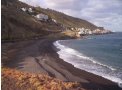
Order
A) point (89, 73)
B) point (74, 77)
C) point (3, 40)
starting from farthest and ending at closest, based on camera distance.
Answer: point (3, 40) < point (89, 73) < point (74, 77)

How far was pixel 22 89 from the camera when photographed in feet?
74.5

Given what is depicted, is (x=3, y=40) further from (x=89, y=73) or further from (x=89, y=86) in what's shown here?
(x=89, y=86)

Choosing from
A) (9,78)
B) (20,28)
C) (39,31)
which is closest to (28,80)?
(9,78)

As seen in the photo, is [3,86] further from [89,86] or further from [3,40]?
[3,40]

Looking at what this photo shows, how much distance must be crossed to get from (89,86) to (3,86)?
8.51 meters

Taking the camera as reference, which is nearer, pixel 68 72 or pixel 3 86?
pixel 3 86

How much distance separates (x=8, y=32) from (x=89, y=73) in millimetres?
53033

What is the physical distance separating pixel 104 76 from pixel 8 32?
5459 centimetres

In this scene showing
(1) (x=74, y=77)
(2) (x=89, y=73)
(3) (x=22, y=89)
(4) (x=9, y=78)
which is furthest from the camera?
(2) (x=89, y=73)

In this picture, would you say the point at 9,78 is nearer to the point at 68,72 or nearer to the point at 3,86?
the point at 3,86

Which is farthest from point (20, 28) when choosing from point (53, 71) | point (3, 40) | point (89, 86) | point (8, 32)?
point (89, 86)

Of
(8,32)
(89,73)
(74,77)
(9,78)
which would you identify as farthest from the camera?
(8,32)

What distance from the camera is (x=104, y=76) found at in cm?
3269

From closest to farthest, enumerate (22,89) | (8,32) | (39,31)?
(22,89)
(8,32)
(39,31)
